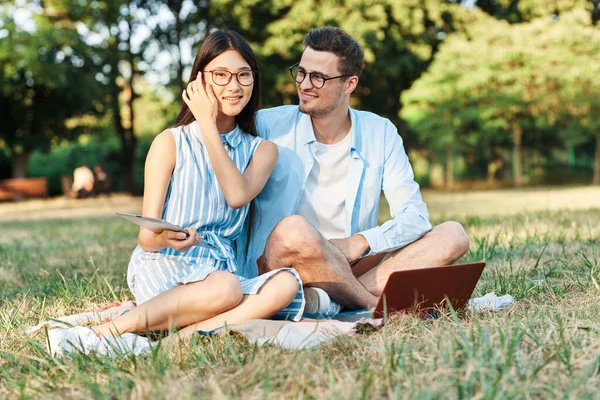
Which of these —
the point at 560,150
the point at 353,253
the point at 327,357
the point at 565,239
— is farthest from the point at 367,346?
the point at 560,150

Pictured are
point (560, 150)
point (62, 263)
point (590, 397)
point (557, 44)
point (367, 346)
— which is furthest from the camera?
point (560, 150)

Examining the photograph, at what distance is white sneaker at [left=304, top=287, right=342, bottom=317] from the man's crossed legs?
7 cm

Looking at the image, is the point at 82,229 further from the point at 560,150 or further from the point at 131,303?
the point at 560,150

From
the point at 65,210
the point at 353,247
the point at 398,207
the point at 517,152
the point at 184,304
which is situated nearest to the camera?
the point at 184,304

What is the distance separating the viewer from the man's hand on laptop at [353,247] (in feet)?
12.1

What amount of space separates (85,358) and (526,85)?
22.2 metres

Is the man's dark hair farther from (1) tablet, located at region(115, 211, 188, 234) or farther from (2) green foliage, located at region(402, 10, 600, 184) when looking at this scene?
(2) green foliage, located at region(402, 10, 600, 184)

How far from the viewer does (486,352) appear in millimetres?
2236

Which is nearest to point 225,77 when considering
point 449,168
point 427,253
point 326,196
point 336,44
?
point 336,44

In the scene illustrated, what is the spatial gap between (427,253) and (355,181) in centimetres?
54

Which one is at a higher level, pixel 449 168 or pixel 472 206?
pixel 472 206

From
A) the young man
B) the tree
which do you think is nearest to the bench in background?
the tree

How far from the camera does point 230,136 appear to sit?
3.59 m

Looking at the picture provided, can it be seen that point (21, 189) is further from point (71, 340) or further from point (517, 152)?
point (71, 340)
